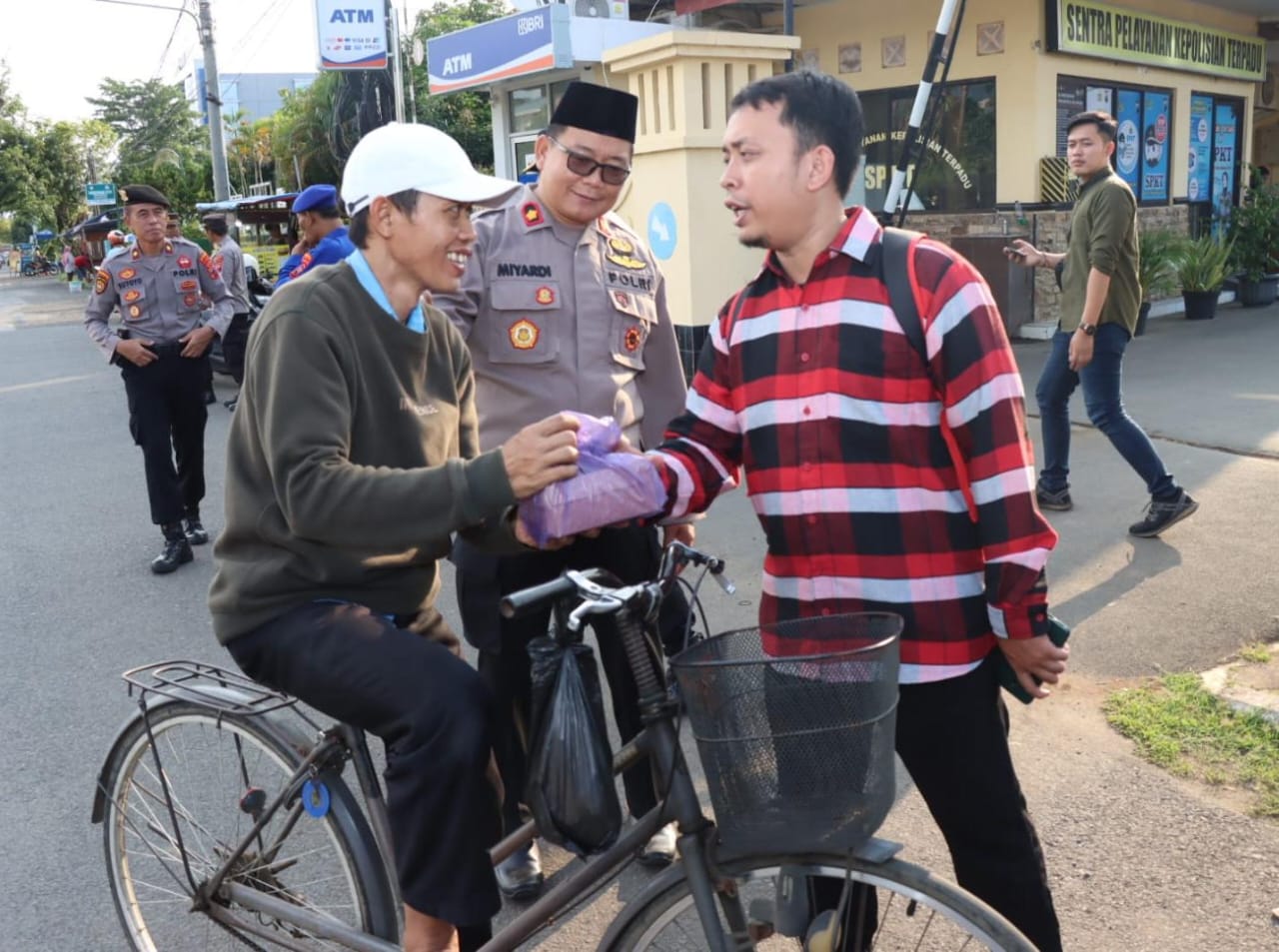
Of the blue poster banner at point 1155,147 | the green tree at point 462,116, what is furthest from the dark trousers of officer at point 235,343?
the green tree at point 462,116

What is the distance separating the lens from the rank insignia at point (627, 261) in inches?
136

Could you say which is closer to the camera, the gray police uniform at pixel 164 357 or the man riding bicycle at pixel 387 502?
the man riding bicycle at pixel 387 502

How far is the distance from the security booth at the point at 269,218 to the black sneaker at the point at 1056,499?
15276mm

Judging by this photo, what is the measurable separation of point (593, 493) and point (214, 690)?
1084 millimetres

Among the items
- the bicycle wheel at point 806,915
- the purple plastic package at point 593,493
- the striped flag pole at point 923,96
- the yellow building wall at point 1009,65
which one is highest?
the yellow building wall at point 1009,65

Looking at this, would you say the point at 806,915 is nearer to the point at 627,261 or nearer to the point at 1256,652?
the point at 627,261

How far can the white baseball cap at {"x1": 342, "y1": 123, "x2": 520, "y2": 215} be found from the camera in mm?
2406

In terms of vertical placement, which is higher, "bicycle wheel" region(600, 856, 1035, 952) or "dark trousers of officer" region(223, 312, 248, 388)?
"dark trousers of officer" region(223, 312, 248, 388)

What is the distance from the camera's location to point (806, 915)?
6.70ft

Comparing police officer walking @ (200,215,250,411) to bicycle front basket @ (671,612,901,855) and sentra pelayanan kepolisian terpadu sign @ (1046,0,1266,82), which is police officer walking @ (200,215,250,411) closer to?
sentra pelayanan kepolisian terpadu sign @ (1046,0,1266,82)

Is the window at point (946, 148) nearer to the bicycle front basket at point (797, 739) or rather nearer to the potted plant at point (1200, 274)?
the potted plant at point (1200, 274)

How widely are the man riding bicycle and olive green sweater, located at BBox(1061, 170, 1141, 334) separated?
13.8ft

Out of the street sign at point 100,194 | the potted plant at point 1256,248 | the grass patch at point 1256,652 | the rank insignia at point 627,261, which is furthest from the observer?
the street sign at point 100,194

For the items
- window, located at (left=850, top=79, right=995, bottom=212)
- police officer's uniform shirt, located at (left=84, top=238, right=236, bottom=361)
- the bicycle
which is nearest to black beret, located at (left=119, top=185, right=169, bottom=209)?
police officer's uniform shirt, located at (left=84, top=238, right=236, bottom=361)
